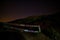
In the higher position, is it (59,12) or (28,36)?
(59,12)

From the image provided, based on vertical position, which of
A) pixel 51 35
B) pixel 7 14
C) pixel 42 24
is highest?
pixel 7 14

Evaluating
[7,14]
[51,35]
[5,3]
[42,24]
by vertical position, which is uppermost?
[5,3]

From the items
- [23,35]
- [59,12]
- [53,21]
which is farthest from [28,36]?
[59,12]

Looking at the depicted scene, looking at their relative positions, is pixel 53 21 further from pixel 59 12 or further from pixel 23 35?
pixel 23 35

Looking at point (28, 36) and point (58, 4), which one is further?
point (58, 4)

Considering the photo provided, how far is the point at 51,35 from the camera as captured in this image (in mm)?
1111

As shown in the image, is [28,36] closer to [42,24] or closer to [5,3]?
[42,24]

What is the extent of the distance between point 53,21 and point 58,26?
76mm

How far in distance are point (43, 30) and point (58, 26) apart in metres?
0.18

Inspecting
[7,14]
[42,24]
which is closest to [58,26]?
[42,24]

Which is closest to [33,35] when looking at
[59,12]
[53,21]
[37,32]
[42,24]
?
[37,32]

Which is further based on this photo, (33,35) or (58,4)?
(58,4)

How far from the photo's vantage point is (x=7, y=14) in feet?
3.77

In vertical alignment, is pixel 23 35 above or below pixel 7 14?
below
